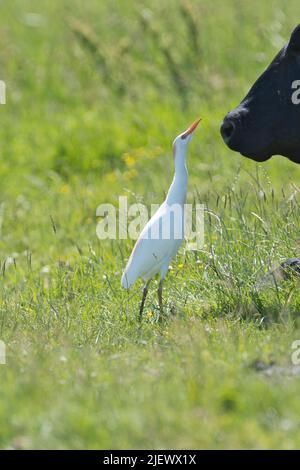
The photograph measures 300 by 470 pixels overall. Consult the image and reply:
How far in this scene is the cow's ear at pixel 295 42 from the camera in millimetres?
7213

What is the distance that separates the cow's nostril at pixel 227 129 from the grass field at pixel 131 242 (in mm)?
586

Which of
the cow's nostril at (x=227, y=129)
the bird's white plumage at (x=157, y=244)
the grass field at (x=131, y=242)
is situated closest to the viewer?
the grass field at (x=131, y=242)

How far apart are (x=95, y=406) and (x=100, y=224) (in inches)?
190

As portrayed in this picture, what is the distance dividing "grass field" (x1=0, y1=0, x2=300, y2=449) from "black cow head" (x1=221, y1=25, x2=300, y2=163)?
0.56m

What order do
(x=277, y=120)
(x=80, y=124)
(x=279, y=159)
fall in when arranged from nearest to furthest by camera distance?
(x=277, y=120) < (x=279, y=159) < (x=80, y=124)

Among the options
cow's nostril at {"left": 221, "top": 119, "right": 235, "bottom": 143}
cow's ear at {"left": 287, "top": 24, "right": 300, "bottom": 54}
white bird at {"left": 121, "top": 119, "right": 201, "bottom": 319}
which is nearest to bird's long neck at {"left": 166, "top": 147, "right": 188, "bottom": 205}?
white bird at {"left": 121, "top": 119, "right": 201, "bottom": 319}

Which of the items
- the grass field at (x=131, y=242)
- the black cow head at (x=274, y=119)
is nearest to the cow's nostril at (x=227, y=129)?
the black cow head at (x=274, y=119)

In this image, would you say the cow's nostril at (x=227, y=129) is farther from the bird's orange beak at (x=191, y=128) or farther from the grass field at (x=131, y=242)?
the grass field at (x=131, y=242)

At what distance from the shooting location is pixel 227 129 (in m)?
7.35

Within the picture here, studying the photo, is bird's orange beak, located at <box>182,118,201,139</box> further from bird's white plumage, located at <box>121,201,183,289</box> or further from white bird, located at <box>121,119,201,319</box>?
bird's white plumage, located at <box>121,201,183,289</box>

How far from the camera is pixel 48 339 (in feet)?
22.4

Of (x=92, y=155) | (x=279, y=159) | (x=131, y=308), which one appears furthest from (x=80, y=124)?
(x=131, y=308)
